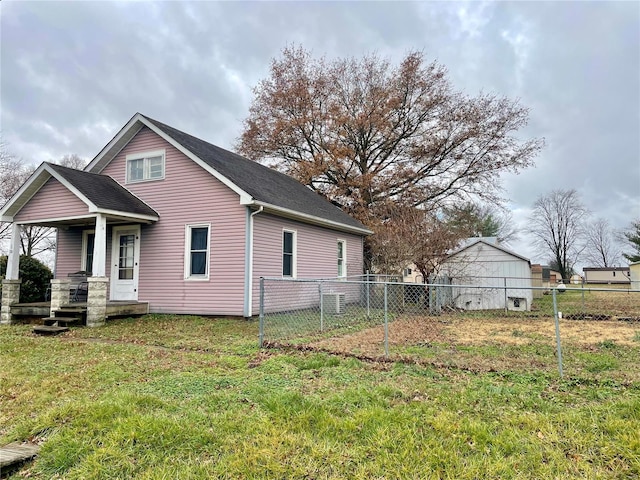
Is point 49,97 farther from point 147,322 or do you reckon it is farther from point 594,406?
point 594,406

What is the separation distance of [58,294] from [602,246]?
61482 mm

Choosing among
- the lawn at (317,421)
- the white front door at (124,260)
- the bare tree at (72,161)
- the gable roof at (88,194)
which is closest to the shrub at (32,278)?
the gable roof at (88,194)

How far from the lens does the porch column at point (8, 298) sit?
10281 millimetres

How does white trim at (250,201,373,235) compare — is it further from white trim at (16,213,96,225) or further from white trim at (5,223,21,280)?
white trim at (5,223,21,280)

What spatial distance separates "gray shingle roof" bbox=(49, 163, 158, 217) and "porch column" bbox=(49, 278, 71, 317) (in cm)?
229

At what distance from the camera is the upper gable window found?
37.6ft

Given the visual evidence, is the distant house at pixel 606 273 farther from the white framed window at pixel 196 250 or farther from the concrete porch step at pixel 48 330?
the concrete porch step at pixel 48 330

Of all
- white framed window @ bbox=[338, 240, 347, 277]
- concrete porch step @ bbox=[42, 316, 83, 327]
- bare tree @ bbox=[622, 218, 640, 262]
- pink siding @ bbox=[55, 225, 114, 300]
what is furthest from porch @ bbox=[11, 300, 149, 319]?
bare tree @ bbox=[622, 218, 640, 262]

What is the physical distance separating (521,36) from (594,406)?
10572mm

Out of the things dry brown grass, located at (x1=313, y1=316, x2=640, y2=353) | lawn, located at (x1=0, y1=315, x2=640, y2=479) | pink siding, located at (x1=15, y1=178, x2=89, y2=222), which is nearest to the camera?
lawn, located at (x1=0, y1=315, x2=640, y2=479)

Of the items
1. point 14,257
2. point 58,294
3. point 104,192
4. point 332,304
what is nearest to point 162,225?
point 104,192

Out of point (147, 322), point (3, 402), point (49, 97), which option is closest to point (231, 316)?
point (147, 322)

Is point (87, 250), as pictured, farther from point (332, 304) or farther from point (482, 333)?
point (482, 333)

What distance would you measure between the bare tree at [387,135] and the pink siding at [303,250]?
178 inches
